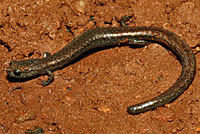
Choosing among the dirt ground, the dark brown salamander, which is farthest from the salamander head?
the dirt ground

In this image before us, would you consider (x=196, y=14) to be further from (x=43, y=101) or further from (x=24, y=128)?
(x=24, y=128)

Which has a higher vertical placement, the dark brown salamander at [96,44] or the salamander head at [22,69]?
the dark brown salamander at [96,44]

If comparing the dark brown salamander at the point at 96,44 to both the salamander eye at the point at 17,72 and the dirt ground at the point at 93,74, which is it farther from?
the dirt ground at the point at 93,74

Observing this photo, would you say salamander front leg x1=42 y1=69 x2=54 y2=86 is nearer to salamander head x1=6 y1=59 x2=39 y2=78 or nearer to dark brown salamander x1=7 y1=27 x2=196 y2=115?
dark brown salamander x1=7 y1=27 x2=196 y2=115

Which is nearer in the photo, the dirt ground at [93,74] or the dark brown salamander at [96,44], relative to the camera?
the dirt ground at [93,74]

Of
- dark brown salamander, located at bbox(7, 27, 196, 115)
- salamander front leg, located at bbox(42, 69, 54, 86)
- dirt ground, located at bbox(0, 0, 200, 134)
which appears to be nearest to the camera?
dirt ground, located at bbox(0, 0, 200, 134)

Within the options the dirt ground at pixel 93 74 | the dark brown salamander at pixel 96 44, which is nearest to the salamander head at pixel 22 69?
the dark brown salamander at pixel 96 44
